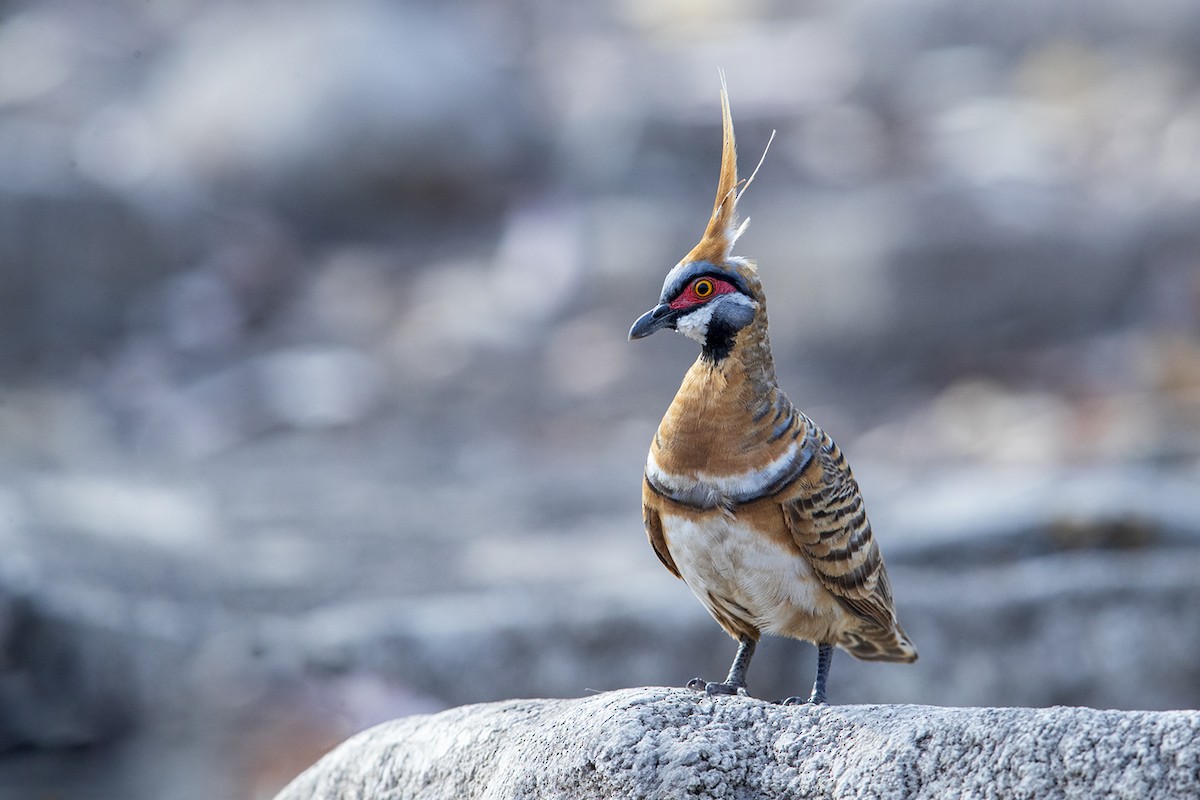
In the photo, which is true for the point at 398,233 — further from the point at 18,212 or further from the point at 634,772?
the point at 634,772

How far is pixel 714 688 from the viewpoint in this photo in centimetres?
420

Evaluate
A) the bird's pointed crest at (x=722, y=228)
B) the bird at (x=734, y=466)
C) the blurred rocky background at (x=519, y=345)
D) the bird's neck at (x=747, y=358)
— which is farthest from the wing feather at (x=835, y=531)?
the blurred rocky background at (x=519, y=345)

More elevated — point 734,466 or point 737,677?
point 734,466

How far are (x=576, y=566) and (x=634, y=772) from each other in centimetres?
650

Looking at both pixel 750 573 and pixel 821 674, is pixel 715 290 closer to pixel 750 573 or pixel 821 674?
pixel 750 573

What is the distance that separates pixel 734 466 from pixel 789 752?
0.97 m

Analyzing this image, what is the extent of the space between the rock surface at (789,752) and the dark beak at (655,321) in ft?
3.44

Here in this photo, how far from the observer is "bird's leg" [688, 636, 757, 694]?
4.31 meters

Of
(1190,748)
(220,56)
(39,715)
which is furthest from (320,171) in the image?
(1190,748)

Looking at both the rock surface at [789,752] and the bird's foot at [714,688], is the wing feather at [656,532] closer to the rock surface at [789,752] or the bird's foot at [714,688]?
the bird's foot at [714,688]

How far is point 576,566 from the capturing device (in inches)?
394

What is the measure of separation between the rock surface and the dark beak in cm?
105

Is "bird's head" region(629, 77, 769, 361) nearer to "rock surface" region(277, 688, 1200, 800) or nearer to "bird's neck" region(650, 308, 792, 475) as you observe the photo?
"bird's neck" region(650, 308, 792, 475)

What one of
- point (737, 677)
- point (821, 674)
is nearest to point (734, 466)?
point (737, 677)
